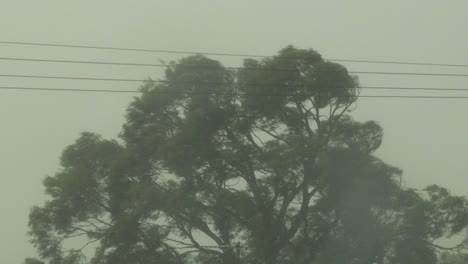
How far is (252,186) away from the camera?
78.0 ft

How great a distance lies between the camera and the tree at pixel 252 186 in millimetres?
23891

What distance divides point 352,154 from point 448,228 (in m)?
3.70

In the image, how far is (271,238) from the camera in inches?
941

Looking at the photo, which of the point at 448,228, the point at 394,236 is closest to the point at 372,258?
the point at 394,236

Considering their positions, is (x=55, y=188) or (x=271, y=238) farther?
(x=55, y=188)

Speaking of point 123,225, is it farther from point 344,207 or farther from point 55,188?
point 344,207

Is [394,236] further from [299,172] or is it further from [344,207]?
[299,172]

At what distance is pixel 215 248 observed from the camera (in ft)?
79.7

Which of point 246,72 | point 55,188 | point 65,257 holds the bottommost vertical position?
point 65,257

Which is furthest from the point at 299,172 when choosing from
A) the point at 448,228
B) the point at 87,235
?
the point at 87,235

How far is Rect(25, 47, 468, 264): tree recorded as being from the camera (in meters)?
23.9

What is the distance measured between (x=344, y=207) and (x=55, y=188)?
29.2ft

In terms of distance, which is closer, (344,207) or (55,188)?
(344,207)

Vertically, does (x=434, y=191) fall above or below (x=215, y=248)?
above
